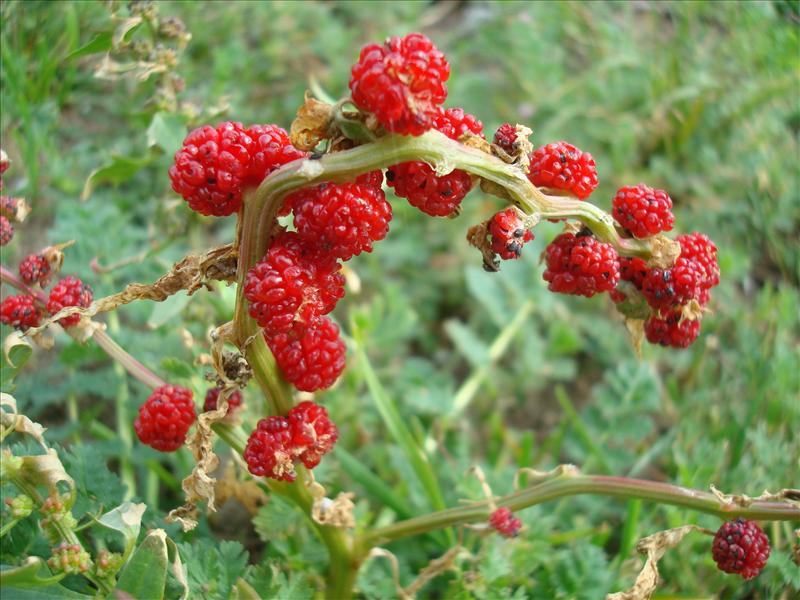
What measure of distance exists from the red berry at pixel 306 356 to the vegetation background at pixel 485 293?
0.38 m

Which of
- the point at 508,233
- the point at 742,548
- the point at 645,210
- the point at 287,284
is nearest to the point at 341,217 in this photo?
the point at 287,284

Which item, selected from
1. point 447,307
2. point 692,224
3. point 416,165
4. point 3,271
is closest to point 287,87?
point 447,307

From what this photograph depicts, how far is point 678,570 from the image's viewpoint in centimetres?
174

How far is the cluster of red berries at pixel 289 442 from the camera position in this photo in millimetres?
1212

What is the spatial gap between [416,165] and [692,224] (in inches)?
73.8

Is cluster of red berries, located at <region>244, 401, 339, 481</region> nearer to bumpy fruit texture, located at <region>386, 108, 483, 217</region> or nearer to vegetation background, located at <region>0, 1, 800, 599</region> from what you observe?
vegetation background, located at <region>0, 1, 800, 599</region>

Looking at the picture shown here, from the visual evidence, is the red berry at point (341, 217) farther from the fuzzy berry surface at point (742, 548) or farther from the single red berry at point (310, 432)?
the fuzzy berry surface at point (742, 548)

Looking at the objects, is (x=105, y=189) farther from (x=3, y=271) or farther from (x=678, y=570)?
(x=678, y=570)

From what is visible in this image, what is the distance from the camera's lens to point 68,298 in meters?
1.31

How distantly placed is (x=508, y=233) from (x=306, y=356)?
0.37m

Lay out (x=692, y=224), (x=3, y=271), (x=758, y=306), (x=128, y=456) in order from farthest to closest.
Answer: (x=692, y=224), (x=758, y=306), (x=128, y=456), (x=3, y=271)

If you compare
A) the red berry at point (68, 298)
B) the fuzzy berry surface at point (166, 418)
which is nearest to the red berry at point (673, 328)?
the fuzzy berry surface at point (166, 418)

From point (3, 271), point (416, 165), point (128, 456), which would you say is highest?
point (416, 165)

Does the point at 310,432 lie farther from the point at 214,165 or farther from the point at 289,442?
the point at 214,165
